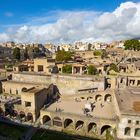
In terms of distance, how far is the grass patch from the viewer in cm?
3822

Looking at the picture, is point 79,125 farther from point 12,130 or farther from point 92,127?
point 12,130

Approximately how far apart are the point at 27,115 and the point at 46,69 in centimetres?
2455

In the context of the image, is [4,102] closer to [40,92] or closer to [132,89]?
[40,92]

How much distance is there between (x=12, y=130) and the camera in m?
40.0

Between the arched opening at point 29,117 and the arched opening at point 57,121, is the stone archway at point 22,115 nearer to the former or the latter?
the arched opening at point 29,117

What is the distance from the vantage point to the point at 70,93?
53.6m

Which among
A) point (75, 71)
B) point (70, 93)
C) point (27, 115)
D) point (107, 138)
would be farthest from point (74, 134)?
point (75, 71)

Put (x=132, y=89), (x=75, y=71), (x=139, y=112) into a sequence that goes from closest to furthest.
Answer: (x=139, y=112) < (x=132, y=89) < (x=75, y=71)

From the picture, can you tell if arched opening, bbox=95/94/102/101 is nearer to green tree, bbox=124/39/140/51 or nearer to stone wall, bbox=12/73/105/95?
stone wall, bbox=12/73/105/95

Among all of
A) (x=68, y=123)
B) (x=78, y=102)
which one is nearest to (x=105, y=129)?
(x=68, y=123)

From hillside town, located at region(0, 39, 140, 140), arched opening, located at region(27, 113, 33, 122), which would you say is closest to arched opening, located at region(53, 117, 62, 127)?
hillside town, located at region(0, 39, 140, 140)

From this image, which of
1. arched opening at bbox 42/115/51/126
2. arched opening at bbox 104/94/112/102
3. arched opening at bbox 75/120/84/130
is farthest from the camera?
arched opening at bbox 104/94/112/102


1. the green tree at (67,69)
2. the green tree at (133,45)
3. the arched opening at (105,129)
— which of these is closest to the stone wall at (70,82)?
the green tree at (67,69)

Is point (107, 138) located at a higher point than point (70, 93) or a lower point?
lower
